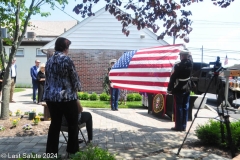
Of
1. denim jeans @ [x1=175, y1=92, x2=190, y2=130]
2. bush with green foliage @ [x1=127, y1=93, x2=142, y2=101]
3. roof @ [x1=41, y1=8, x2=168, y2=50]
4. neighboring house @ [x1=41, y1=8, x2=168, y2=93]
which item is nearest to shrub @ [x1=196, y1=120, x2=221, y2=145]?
denim jeans @ [x1=175, y1=92, x2=190, y2=130]

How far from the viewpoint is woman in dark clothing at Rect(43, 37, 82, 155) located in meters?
4.09

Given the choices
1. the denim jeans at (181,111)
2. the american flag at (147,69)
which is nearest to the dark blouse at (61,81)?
the denim jeans at (181,111)

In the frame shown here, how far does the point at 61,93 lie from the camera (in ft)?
13.3

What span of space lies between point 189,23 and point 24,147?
3813mm

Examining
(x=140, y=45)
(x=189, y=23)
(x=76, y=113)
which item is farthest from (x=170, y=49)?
(x=140, y=45)

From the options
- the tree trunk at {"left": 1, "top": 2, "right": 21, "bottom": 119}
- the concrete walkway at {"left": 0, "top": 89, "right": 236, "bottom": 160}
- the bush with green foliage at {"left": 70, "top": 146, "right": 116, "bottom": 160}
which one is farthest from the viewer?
the tree trunk at {"left": 1, "top": 2, "right": 21, "bottom": 119}

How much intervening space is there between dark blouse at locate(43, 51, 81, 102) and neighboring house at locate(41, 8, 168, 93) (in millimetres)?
13021

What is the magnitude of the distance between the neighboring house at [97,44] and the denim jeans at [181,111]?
1099 centimetres

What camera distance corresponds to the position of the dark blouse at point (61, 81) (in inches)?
160

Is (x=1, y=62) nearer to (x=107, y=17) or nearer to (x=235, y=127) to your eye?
(x=235, y=127)

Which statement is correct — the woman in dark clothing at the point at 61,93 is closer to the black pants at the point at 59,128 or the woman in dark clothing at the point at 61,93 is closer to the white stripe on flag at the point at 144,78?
the black pants at the point at 59,128

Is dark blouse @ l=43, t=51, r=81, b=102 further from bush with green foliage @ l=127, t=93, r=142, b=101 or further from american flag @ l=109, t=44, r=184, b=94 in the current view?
bush with green foliage @ l=127, t=93, r=142, b=101

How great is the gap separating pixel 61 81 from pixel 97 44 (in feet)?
45.0

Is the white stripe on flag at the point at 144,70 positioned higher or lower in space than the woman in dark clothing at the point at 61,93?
higher
